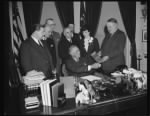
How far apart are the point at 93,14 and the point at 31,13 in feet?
2.47

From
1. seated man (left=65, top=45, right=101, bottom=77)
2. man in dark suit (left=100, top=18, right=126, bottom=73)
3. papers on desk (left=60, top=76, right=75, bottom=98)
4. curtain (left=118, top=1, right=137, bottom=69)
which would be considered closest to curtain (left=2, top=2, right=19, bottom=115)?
papers on desk (left=60, top=76, right=75, bottom=98)

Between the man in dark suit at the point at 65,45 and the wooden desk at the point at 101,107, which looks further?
the man in dark suit at the point at 65,45

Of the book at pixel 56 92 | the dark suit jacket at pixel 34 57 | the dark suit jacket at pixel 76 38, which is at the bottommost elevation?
the book at pixel 56 92

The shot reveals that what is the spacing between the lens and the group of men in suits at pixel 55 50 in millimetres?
2285

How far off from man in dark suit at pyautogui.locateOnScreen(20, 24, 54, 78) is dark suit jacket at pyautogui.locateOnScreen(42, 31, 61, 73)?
42 mm

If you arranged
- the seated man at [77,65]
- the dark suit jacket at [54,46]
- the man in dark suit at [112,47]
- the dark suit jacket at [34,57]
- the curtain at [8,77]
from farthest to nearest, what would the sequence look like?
1. the man in dark suit at [112,47]
2. the seated man at [77,65]
3. the dark suit jacket at [54,46]
4. the dark suit jacket at [34,57]
5. the curtain at [8,77]

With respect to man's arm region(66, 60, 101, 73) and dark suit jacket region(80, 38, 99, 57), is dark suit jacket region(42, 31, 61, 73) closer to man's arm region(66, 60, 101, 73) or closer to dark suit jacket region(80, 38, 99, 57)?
man's arm region(66, 60, 101, 73)

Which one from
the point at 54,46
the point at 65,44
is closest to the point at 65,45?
the point at 65,44

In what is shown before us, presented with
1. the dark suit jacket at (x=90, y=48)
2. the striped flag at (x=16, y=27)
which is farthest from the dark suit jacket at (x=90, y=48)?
the striped flag at (x=16, y=27)

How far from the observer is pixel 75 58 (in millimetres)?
2486

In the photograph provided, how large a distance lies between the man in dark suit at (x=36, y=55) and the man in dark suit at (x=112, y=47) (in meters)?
0.71

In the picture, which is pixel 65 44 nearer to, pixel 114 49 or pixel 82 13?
pixel 82 13

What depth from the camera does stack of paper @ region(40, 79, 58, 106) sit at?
216cm

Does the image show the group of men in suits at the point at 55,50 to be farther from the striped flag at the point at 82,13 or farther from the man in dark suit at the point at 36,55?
the striped flag at the point at 82,13
